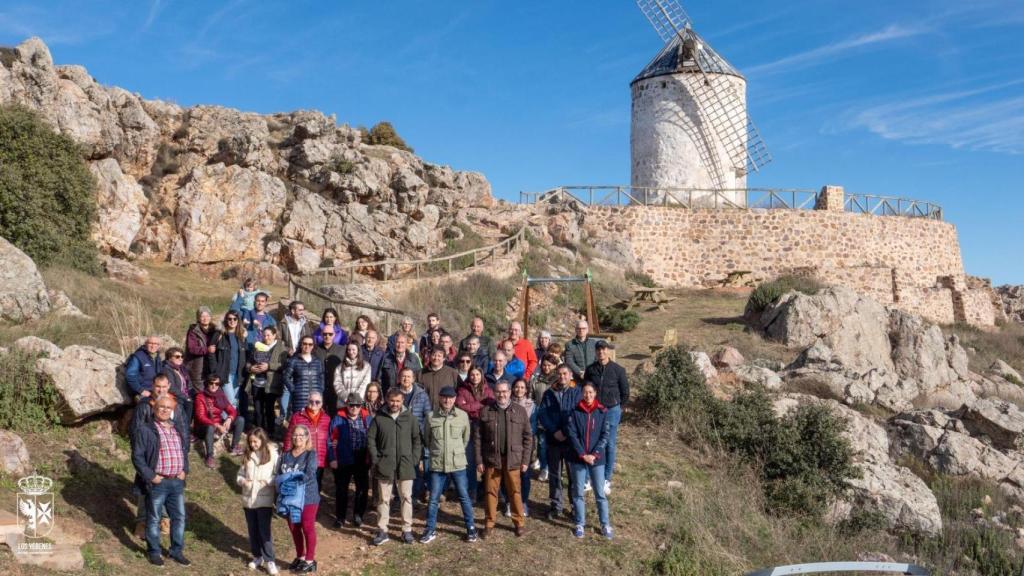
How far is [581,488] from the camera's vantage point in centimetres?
892

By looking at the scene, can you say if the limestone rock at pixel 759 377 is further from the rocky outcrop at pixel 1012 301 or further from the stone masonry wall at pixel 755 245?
the rocky outcrop at pixel 1012 301

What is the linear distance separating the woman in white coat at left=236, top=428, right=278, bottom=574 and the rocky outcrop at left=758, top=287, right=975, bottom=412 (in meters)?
13.0

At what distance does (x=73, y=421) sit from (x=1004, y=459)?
561 inches

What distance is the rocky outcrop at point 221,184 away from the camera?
70.8 feet

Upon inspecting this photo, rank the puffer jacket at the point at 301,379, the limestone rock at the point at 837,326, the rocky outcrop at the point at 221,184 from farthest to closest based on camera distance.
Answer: the rocky outcrop at the point at 221,184
the limestone rock at the point at 837,326
the puffer jacket at the point at 301,379

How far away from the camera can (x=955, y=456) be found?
44.0 ft

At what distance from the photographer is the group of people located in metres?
7.64

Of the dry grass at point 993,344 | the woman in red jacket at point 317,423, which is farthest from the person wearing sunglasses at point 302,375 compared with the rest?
the dry grass at point 993,344

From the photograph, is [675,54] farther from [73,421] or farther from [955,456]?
[73,421]

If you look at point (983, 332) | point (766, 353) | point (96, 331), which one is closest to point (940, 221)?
point (983, 332)

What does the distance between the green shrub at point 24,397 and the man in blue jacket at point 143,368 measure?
1.08 meters

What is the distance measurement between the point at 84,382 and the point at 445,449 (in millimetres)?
4445

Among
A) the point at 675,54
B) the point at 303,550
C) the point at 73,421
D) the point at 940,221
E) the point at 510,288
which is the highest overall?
the point at 675,54

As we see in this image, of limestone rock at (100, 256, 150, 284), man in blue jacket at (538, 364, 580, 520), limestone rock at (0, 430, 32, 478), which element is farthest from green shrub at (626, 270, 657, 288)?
limestone rock at (0, 430, 32, 478)
